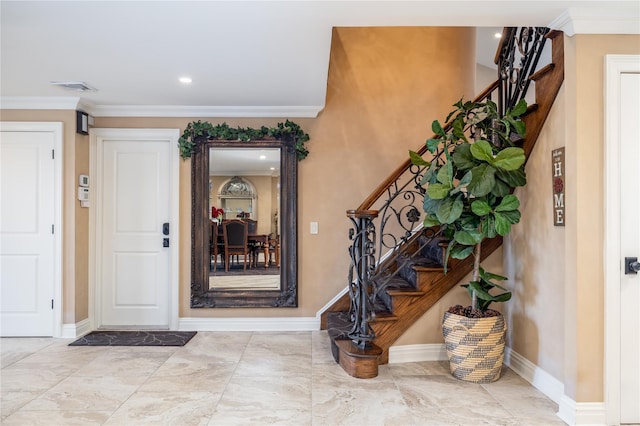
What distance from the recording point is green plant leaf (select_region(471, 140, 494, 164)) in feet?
8.69

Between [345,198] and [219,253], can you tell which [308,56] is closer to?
[345,198]

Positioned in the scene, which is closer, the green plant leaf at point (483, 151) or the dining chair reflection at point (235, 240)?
the green plant leaf at point (483, 151)

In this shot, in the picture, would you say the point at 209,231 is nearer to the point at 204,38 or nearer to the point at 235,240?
the point at 235,240

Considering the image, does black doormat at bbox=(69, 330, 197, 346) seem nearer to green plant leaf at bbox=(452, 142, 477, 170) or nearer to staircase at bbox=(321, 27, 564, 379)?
staircase at bbox=(321, 27, 564, 379)

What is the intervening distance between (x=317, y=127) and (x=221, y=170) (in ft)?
3.73

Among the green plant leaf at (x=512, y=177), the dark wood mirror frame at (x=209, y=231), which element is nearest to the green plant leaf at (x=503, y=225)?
the green plant leaf at (x=512, y=177)

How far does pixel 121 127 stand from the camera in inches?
172

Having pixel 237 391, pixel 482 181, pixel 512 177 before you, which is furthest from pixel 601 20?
pixel 237 391

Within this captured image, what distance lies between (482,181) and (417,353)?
1549mm

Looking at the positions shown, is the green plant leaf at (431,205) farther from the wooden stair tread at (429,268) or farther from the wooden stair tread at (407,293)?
the wooden stair tread at (407,293)

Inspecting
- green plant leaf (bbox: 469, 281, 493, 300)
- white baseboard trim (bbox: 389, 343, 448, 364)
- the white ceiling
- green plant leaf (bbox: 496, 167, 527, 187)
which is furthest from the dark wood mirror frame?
green plant leaf (bbox: 496, 167, 527, 187)

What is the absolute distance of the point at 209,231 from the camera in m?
4.36

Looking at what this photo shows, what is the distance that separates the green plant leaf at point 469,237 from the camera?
8.96 feet

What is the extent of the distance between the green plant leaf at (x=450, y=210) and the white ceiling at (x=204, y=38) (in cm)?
112
